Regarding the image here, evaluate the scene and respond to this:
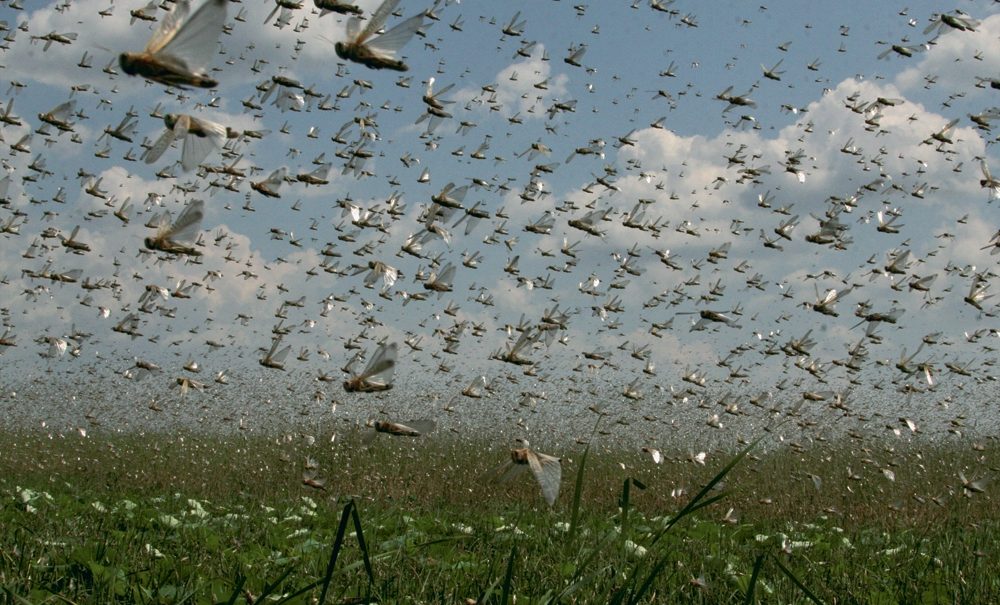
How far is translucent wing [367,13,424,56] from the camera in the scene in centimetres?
230

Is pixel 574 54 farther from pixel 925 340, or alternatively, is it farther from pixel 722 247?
pixel 925 340

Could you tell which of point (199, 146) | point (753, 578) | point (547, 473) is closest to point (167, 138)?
point (199, 146)

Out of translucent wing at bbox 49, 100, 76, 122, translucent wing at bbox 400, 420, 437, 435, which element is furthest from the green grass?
translucent wing at bbox 49, 100, 76, 122

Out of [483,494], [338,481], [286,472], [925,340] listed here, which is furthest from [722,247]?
[286,472]

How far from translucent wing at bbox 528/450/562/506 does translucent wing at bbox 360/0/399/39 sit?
126cm

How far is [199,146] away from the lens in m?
2.22

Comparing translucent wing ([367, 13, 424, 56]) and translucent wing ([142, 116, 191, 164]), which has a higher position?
translucent wing ([367, 13, 424, 56])

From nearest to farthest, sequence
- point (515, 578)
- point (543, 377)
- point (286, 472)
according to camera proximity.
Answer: point (515, 578)
point (286, 472)
point (543, 377)

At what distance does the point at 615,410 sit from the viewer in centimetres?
1408

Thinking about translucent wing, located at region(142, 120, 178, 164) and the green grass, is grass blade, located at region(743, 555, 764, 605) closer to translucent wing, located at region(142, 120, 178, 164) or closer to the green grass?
the green grass

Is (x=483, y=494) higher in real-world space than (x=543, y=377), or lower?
higher

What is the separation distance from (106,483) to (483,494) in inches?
161

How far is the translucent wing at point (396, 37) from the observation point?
2.30 metres

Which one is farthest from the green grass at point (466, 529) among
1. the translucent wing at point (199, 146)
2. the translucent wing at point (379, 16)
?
the translucent wing at point (379, 16)
